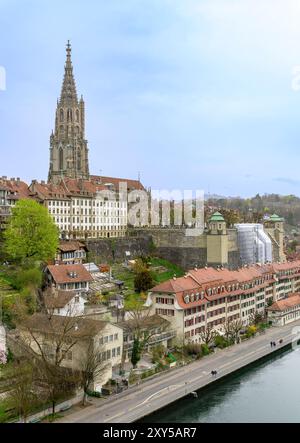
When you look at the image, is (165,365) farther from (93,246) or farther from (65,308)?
(93,246)

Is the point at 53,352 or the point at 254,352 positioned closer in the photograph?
the point at 53,352

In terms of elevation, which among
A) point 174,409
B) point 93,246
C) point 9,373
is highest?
point 93,246

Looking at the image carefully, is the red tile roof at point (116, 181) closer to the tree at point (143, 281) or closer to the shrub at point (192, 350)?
the tree at point (143, 281)

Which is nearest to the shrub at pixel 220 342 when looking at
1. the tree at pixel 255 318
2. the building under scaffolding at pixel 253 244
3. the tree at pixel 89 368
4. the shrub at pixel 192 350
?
the shrub at pixel 192 350

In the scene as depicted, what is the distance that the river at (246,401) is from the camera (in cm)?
2756

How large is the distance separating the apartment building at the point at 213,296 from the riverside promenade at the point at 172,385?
264cm

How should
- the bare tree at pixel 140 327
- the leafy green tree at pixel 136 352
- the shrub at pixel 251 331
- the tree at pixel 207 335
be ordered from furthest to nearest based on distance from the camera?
the shrub at pixel 251 331, the tree at pixel 207 335, the bare tree at pixel 140 327, the leafy green tree at pixel 136 352

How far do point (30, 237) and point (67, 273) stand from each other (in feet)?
16.9

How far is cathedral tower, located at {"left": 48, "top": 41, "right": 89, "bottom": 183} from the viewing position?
3041 inches

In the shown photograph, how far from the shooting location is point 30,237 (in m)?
44.1

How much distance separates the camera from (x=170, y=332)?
1453 inches

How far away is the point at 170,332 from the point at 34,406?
13.0m

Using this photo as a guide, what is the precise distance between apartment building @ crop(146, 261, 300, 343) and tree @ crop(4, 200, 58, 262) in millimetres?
10007
